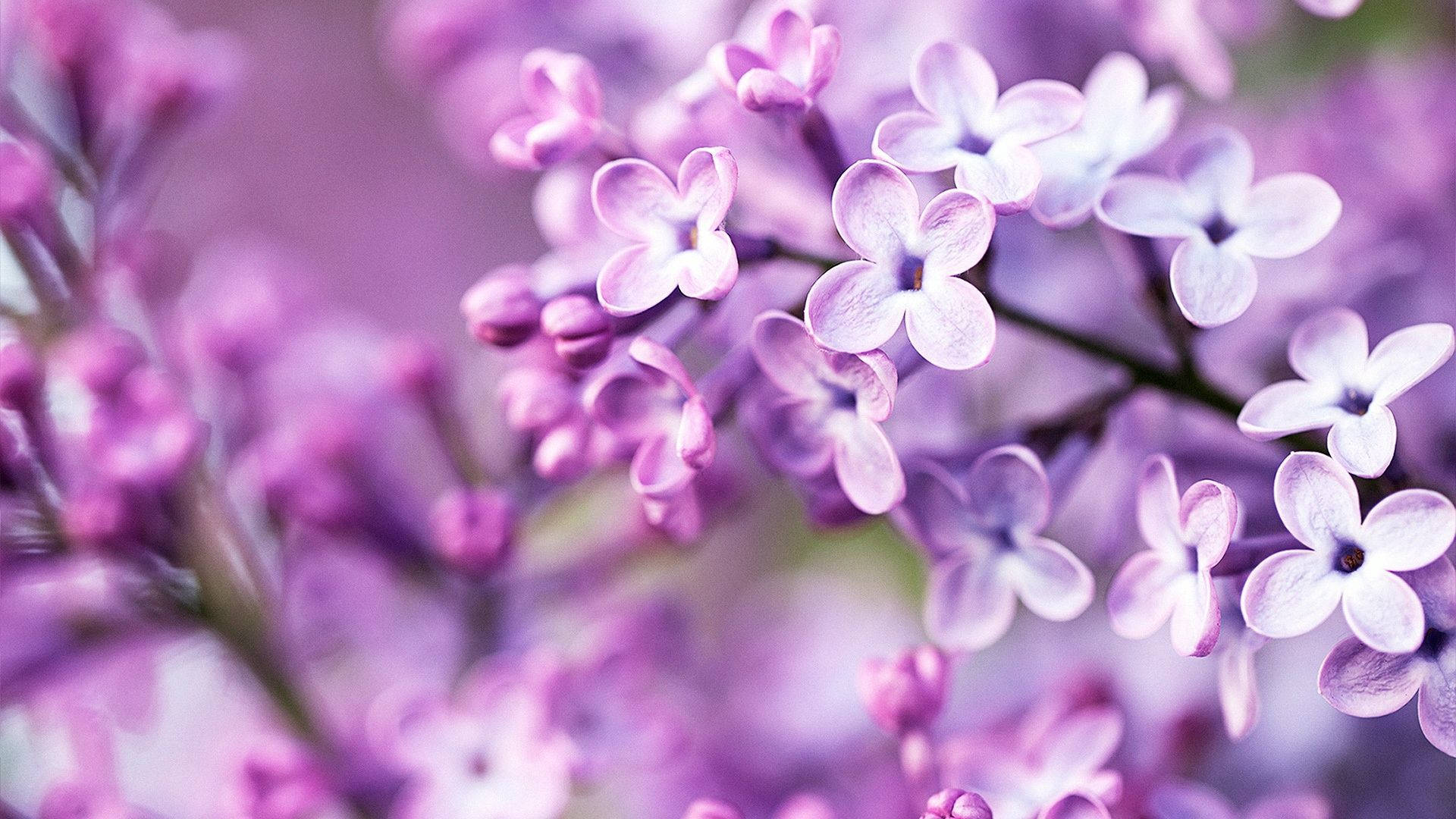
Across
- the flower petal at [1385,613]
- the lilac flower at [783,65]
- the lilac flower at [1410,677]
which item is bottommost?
the lilac flower at [1410,677]

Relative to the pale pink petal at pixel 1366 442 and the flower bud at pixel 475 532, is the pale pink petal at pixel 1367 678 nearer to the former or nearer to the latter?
the pale pink petal at pixel 1366 442

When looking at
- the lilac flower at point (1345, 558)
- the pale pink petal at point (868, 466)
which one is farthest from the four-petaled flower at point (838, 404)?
the lilac flower at point (1345, 558)

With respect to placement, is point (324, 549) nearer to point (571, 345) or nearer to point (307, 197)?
point (571, 345)

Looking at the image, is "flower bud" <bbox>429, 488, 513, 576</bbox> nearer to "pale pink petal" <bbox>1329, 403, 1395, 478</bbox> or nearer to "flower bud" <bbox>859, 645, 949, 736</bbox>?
"flower bud" <bbox>859, 645, 949, 736</bbox>

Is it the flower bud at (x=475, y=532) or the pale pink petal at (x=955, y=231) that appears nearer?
the pale pink petal at (x=955, y=231)

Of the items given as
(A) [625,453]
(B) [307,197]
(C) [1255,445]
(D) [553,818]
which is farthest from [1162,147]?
(B) [307,197]

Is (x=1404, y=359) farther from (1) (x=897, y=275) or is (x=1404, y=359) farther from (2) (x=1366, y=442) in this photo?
(1) (x=897, y=275)
